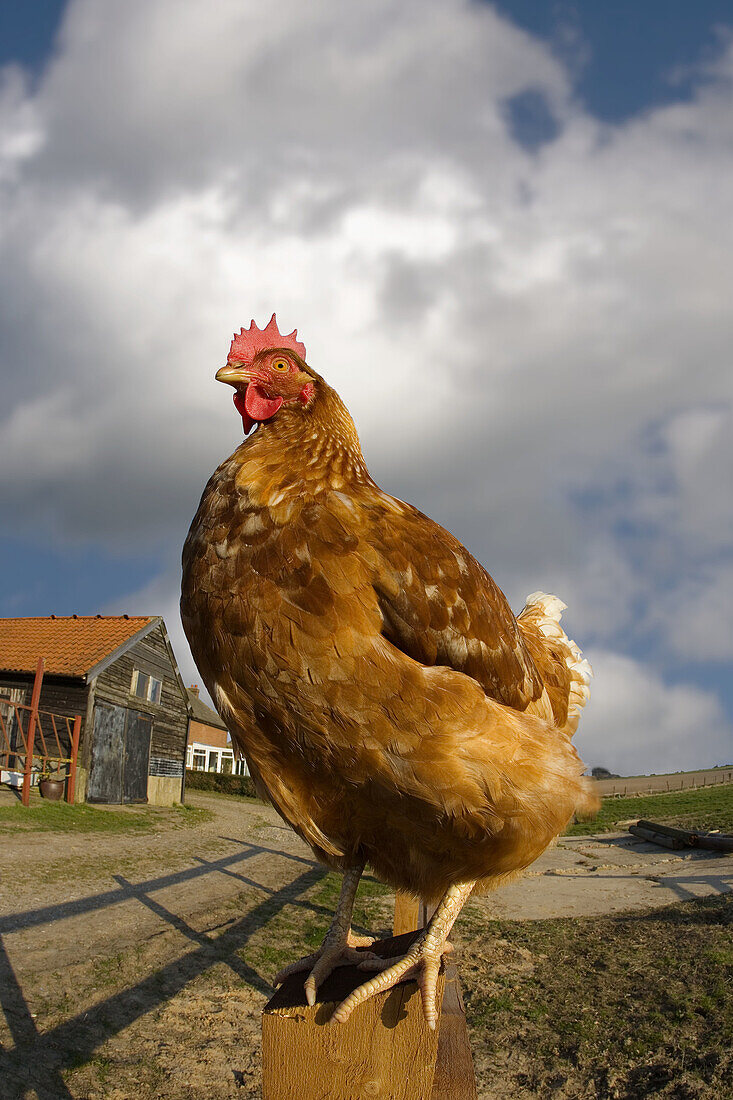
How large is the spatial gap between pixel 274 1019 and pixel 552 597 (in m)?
3.46

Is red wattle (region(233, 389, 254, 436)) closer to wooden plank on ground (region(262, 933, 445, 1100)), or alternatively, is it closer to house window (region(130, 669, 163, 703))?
wooden plank on ground (region(262, 933, 445, 1100))

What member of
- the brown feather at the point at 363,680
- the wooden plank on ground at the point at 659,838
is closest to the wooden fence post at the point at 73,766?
the wooden plank on ground at the point at 659,838

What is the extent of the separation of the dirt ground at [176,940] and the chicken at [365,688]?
4.29m

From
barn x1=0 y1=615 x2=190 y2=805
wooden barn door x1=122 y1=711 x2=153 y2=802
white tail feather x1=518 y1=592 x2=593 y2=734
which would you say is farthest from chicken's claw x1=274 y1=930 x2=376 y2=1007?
wooden barn door x1=122 y1=711 x2=153 y2=802

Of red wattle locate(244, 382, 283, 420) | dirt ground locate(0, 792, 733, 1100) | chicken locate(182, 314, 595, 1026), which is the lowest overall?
dirt ground locate(0, 792, 733, 1100)

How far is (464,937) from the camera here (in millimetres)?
9070

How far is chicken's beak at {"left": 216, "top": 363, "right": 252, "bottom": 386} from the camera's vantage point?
277 centimetres

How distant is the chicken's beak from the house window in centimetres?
2352

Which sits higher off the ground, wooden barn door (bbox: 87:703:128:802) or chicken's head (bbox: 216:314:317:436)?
chicken's head (bbox: 216:314:317:436)

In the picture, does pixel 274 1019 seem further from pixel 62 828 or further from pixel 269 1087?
pixel 62 828

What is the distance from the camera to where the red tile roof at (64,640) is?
73.9ft

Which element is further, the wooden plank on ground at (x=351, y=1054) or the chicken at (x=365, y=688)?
the chicken at (x=365, y=688)

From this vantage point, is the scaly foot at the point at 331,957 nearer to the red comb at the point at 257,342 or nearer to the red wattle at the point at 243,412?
the red wattle at the point at 243,412

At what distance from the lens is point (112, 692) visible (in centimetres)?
2308
